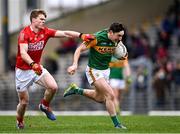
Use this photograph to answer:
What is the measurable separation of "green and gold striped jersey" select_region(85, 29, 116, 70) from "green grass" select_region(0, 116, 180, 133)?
122 centimetres

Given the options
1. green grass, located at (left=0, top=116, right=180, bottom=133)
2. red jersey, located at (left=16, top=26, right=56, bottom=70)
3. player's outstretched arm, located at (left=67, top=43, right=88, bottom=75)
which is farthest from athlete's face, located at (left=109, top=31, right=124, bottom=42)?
green grass, located at (left=0, top=116, right=180, bottom=133)

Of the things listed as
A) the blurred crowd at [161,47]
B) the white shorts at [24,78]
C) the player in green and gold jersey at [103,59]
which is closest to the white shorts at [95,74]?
the player in green and gold jersey at [103,59]

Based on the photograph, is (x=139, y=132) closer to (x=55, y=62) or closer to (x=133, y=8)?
(x=55, y=62)

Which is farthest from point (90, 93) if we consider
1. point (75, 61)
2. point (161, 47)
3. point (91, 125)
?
point (161, 47)

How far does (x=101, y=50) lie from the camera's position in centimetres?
1823

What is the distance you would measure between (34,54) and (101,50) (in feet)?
4.25

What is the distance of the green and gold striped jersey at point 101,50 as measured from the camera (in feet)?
59.4

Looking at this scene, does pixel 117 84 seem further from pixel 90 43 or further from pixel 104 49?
pixel 90 43

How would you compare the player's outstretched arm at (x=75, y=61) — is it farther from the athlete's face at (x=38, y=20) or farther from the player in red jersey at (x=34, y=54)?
the athlete's face at (x=38, y=20)

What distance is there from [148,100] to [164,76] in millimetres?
908

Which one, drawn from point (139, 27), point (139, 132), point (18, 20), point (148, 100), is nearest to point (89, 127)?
point (139, 132)

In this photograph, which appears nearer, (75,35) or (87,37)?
(87,37)

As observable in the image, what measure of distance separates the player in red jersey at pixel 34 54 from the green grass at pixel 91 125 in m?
0.51

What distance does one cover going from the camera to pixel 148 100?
2986 centimetres
